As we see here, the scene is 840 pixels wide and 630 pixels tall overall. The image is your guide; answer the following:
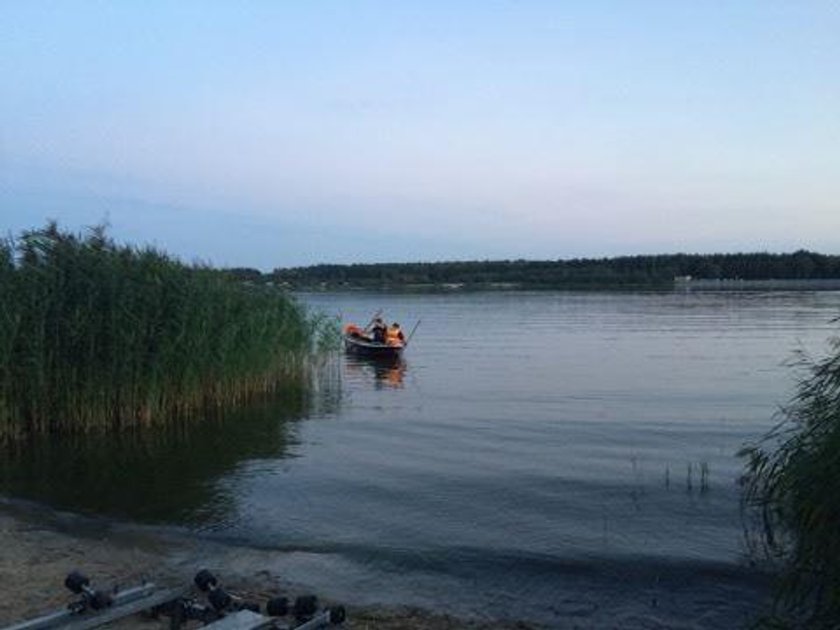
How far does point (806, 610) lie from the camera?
6.74 metres

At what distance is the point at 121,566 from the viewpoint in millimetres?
9695

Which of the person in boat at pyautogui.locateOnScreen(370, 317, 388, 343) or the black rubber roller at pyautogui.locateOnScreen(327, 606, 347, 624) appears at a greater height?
the person in boat at pyautogui.locateOnScreen(370, 317, 388, 343)

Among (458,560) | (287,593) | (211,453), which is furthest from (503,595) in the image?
(211,453)

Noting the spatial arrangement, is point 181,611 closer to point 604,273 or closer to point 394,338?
point 394,338

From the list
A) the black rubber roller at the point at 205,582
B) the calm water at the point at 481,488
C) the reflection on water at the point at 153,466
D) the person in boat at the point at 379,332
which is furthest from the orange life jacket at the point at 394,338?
the black rubber roller at the point at 205,582

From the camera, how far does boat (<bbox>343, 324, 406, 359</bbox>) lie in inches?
1459

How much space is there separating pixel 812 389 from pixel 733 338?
3873 cm

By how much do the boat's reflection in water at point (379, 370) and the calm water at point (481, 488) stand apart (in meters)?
1.56

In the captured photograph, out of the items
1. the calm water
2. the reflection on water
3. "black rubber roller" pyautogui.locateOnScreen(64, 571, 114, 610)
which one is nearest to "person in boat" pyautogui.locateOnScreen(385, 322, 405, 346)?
the calm water

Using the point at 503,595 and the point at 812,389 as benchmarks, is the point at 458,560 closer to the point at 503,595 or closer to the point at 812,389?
the point at 503,595

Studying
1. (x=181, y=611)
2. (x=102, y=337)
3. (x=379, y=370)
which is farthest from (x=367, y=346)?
(x=181, y=611)

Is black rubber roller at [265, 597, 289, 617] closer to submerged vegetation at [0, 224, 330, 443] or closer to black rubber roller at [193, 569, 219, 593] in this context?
black rubber roller at [193, 569, 219, 593]

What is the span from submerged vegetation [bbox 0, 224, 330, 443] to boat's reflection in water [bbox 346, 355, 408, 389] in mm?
9353

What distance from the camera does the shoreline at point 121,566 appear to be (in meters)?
8.09
